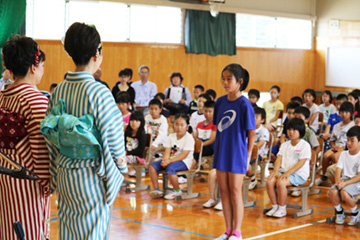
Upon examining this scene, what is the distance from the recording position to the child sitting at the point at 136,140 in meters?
6.57

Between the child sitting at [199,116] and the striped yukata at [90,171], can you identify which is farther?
the child sitting at [199,116]

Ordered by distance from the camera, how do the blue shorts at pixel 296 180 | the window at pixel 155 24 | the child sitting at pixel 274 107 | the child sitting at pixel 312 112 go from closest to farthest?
the blue shorts at pixel 296 180 < the child sitting at pixel 312 112 < the child sitting at pixel 274 107 < the window at pixel 155 24

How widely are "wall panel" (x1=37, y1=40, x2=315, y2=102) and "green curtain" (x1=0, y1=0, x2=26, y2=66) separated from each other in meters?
2.43

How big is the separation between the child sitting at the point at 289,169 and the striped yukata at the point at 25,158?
3.19 meters

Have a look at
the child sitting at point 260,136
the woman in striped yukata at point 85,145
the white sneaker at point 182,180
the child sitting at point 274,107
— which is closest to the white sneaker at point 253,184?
the child sitting at point 260,136

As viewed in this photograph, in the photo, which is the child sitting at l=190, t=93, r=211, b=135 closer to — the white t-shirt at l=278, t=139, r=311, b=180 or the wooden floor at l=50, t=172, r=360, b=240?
the wooden floor at l=50, t=172, r=360, b=240

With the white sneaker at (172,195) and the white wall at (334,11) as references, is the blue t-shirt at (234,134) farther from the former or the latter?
the white wall at (334,11)

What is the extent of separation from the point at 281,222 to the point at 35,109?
3.29 m

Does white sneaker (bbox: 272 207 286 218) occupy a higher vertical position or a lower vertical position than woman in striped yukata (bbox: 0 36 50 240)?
lower

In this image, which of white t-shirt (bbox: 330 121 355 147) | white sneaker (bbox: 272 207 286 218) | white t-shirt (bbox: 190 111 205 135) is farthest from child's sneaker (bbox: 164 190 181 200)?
white t-shirt (bbox: 330 121 355 147)

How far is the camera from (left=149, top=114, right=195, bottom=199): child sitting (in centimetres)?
610

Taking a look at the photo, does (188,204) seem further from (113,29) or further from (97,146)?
(113,29)

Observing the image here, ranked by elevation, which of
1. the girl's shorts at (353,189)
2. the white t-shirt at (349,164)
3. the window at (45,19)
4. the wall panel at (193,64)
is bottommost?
the girl's shorts at (353,189)

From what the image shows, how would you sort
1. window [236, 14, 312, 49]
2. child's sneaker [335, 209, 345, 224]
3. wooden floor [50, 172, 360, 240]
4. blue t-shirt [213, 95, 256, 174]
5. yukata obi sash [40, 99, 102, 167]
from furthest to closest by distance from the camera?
window [236, 14, 312, 49]
child's sneaker [335, 209, 345, 224]
wooden floor [50, 172, 360, 240]
blue t-shirt [213, 95, 256, 174]
yukata obi sash [40, 99, 102, 167]
